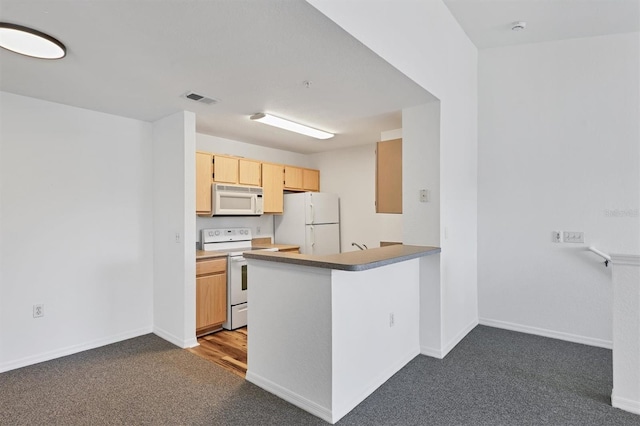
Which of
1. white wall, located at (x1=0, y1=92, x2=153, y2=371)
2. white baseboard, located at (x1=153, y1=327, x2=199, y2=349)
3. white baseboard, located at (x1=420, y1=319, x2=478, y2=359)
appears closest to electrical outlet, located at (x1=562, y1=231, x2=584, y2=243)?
white baseboard, located at (x1=420, y1=319, x2=478, y2=359)

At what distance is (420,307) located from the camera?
3.25 metres

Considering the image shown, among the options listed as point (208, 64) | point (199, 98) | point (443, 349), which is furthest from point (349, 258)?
point (199, 98)

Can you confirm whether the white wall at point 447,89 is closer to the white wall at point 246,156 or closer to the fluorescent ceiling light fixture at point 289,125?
the fluorescent ceiling light fixture at point 289,125

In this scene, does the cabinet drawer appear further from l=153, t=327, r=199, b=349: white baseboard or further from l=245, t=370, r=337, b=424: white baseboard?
l=245, t=370, r=337, b=424: white baseboard

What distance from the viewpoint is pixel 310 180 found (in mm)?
5715

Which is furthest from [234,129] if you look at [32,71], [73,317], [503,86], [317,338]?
[503,86]

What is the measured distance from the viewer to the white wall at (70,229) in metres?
2.99

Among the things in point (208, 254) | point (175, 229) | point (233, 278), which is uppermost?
point (175, 229)

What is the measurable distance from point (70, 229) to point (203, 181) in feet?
4.60

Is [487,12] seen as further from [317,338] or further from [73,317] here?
[73,317]

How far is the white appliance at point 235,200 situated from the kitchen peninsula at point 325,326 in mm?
1718

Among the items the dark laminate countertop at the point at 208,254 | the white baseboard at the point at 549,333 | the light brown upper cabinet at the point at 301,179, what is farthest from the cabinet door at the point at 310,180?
the white baseboard at the point at 549,333

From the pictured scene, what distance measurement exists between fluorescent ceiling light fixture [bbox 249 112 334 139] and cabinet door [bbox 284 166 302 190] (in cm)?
102

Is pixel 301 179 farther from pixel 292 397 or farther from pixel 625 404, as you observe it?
pixel 625 404
